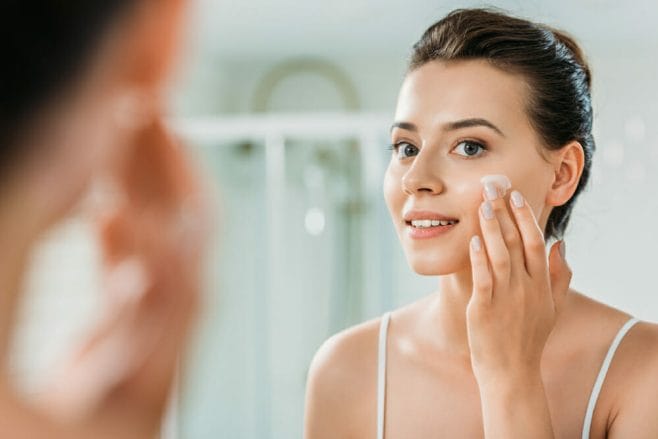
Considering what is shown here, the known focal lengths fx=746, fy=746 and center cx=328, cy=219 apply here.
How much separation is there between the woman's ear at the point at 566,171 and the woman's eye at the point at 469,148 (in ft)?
0.41

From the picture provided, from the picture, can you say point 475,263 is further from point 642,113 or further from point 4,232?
point 642,113

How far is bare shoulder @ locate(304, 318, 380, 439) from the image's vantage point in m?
1.04

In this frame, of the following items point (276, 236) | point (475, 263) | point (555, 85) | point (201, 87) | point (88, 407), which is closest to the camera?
point (88, 407)

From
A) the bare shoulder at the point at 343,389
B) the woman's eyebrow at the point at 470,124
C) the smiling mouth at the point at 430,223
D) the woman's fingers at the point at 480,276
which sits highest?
the woman's eyebrow at the point at 470,124

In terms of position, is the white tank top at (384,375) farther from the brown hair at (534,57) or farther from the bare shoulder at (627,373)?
the brown hair at (534,57)

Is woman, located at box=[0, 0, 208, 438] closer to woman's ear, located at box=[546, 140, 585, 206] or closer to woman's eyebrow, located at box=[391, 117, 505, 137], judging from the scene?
woman's eyebrow, located at box=[391, 117, 505, 137]

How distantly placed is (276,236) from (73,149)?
2321 mm

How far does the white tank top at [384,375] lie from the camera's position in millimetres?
941

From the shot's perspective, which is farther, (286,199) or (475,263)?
(286,199)

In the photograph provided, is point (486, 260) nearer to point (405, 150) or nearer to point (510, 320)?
point (510, 320)

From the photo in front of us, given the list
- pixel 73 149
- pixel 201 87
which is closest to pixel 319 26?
pixel 201 87

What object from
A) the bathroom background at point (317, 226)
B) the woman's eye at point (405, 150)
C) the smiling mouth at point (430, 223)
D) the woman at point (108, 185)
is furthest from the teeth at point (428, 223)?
the bathroom background at point (317, 226)

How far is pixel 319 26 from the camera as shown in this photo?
114 inches

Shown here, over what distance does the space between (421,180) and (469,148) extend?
8 centimetres
